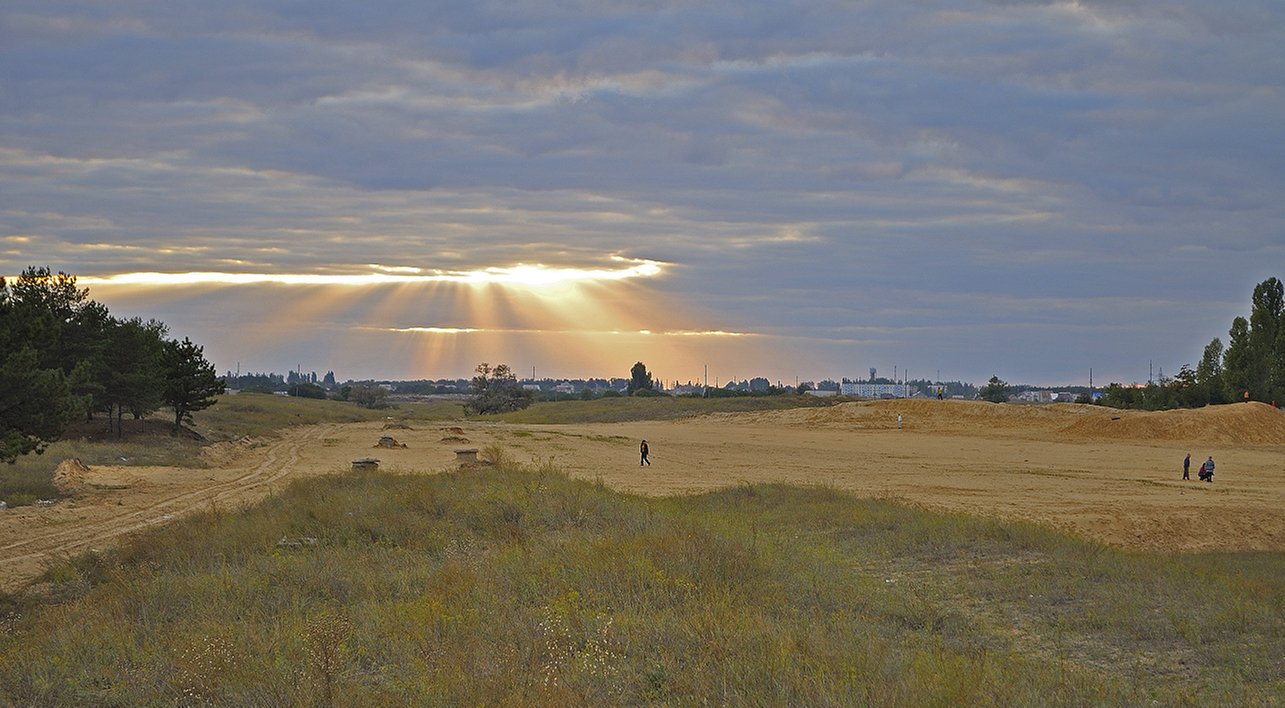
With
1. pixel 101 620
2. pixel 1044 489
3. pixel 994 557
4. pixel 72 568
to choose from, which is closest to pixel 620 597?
pixel 101 620

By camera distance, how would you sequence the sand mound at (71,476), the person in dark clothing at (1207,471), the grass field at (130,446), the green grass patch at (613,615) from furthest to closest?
the person in dark clothing at (1207,471), the sand mound at (71,476), the grass field at (130,446), the green grass patch at (613,615)

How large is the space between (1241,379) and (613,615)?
3702 inches

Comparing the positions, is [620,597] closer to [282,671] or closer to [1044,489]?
[282,671]

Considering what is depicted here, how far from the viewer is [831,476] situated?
35.7 m

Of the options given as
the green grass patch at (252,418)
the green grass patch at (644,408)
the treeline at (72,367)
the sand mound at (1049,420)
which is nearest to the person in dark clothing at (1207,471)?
the sand mound at (1049,420)

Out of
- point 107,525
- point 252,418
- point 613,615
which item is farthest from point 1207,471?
point 252,418

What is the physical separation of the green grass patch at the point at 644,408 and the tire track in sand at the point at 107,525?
62732mm

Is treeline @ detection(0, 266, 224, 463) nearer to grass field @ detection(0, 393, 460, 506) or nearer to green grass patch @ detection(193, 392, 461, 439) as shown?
grass field @ detection(0, 393, 460, 506)

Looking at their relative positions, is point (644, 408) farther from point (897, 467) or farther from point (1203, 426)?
point (897, 467)

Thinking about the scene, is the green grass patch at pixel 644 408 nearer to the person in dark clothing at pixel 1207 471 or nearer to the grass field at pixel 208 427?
the grass field at pixel 208 427

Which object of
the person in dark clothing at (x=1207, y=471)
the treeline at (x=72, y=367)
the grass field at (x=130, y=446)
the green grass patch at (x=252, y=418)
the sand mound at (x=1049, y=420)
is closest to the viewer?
the treeline at (x=72, y=367)

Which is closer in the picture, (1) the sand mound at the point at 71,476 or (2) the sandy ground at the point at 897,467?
(2) the sandy ground at the point at 897,467

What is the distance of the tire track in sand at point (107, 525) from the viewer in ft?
48.6

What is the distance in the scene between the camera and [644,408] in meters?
103
